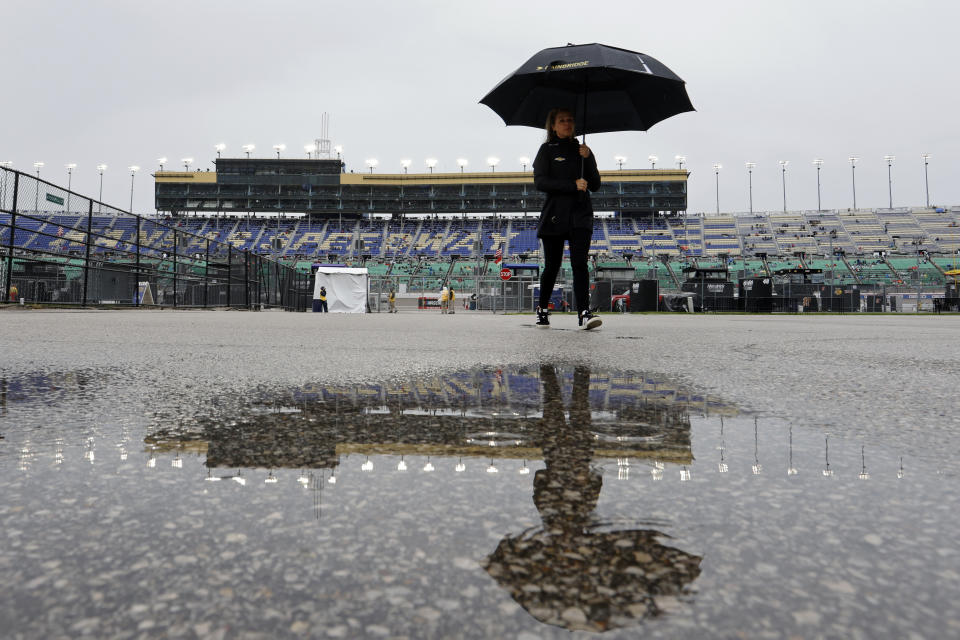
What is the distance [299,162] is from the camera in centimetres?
6669

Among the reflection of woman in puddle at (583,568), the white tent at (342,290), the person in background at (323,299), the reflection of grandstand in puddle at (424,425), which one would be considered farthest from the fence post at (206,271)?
the reflection of woman in puddle at (583,568)

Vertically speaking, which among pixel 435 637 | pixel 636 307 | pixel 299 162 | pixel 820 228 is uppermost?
pixel 299 162

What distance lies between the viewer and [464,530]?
658 mm

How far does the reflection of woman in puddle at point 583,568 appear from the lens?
0.50 meters

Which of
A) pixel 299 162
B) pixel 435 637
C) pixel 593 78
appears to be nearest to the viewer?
pixel 435 637

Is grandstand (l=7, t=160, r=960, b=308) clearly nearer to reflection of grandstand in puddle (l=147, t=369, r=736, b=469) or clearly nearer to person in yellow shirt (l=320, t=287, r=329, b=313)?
person in yellow shirt (l=320, t=287, r=329, b=313)

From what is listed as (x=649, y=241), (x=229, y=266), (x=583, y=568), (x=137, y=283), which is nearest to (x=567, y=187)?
(x=583, y=568)

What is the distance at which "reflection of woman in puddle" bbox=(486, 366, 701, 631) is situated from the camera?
504mm

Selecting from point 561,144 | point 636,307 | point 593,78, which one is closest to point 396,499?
point 561,144

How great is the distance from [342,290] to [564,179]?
17.3 meters

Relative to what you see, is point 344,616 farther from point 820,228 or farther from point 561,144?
point 820,228

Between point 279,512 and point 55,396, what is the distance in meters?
1.12

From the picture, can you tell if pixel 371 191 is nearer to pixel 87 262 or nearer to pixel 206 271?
pixel 206 271

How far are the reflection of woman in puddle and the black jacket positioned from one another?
4452 mm
